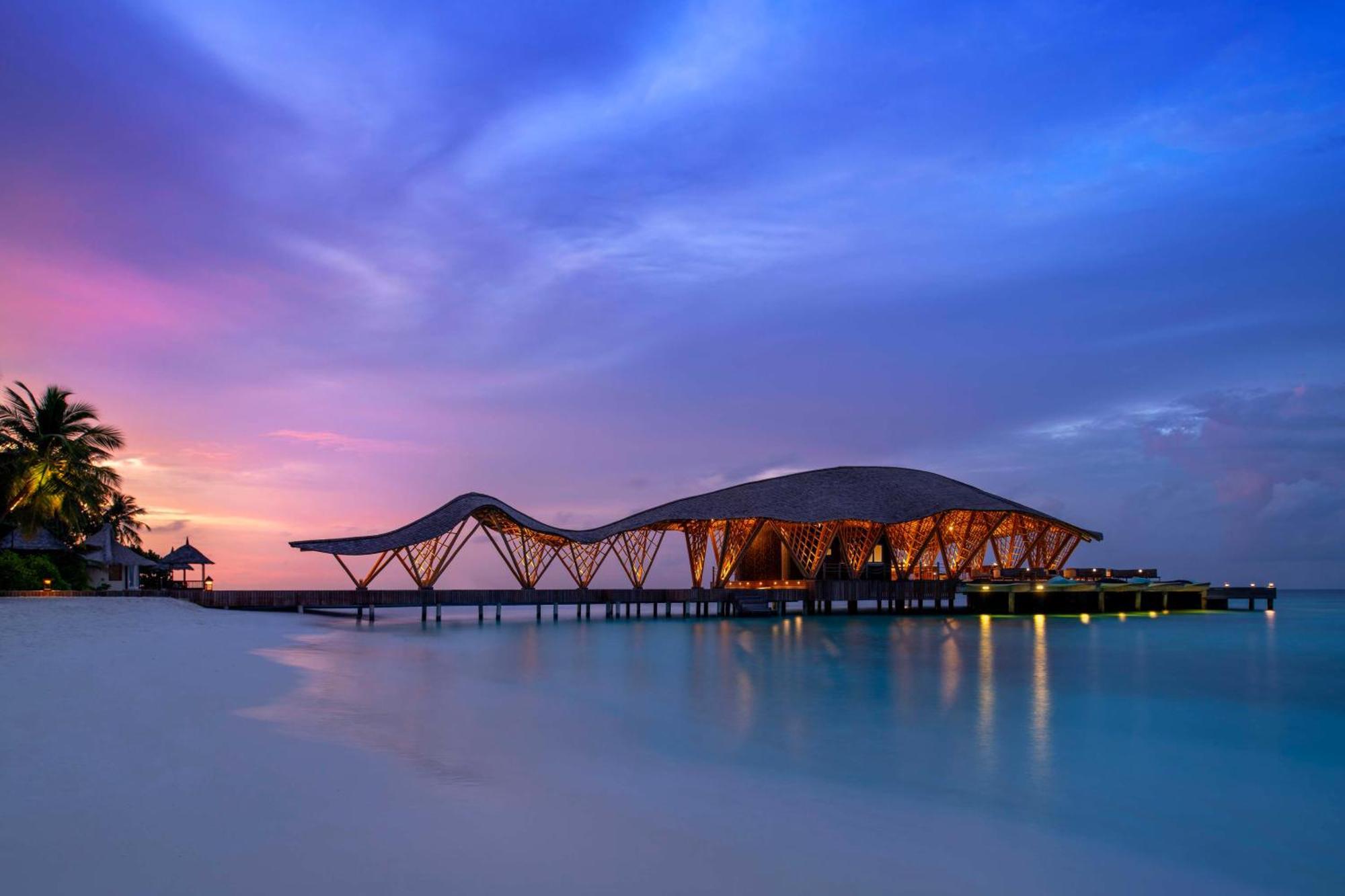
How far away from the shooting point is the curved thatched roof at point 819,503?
1988 inches

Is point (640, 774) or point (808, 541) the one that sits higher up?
point (808, 541)

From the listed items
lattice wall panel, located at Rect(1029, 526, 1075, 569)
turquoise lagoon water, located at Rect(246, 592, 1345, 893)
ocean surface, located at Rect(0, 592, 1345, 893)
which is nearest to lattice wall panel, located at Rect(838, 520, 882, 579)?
lattice wall panel, located at Rect(1029, 526, 1075, 569)

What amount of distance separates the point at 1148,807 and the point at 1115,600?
55579 millimetres

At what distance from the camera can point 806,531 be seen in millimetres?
56406

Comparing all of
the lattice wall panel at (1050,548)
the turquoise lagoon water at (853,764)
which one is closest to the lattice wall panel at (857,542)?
the lattice wall panel at (1050,548)

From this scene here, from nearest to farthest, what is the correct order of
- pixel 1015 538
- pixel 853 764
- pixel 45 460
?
pixel 853 764 → pixel 45 460 → pixel 1015 538

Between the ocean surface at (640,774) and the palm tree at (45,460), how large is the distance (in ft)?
30.5

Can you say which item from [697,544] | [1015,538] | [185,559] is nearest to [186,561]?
[185,559]

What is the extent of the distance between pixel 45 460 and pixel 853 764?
33714mm

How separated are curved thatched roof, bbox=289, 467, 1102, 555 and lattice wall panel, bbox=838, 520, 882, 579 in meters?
1.53

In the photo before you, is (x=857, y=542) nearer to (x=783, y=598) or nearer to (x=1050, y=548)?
(x=783, y=598)

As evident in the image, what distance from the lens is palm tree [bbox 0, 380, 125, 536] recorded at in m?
34.7

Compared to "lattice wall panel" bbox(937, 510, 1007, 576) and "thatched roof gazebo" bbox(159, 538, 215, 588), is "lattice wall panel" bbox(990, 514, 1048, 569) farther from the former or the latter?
"thatched roof gazebo" bbox(159, 538, 215, 588)

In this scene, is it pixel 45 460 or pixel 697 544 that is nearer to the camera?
pixel 45 460
